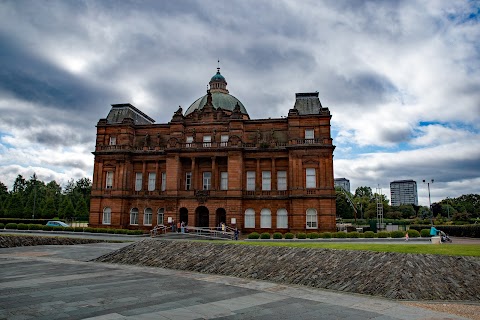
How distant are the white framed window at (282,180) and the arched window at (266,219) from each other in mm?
3869

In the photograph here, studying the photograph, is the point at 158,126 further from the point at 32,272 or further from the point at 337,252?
the point at 337,252

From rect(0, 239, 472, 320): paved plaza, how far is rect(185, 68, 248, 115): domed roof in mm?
40201

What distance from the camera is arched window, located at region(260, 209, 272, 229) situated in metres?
47.2

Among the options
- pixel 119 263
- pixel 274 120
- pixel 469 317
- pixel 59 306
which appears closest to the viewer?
pixel 469 317

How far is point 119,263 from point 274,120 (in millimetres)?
31134

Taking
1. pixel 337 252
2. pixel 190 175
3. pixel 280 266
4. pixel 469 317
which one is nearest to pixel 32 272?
pixel 280 266

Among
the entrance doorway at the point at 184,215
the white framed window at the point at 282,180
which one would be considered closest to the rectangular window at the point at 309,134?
the white framed window at the point at 282,180

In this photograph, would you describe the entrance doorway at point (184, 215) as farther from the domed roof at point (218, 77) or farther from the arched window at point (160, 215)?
the domed roof at point (218, 77)

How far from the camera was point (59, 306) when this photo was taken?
1232cm

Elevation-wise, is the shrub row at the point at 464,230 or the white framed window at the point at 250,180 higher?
the white framed window at the point at 250,180

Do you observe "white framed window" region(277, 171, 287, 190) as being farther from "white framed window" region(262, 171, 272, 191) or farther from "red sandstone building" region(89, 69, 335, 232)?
"white framed window" region(262, 171, 272, 191)

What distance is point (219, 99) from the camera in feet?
196

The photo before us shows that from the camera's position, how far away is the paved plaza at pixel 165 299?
38.3 feet

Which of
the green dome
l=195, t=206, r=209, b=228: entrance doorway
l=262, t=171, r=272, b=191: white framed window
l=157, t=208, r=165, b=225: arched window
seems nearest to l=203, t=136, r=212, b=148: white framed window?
the green dome
